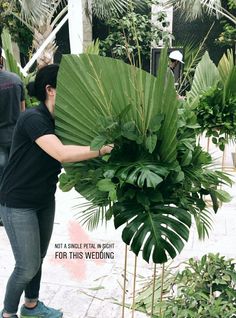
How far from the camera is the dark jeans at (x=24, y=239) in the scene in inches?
87.9

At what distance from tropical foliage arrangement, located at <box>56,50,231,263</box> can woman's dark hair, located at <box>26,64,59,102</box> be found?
38cm

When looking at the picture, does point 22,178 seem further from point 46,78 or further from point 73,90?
point 73,90

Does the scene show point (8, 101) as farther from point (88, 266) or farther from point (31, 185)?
point (31, 185)

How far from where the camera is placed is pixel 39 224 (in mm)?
2385

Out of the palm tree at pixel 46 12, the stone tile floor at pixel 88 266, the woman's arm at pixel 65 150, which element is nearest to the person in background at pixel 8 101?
the stone tile floor at pixel 88 266

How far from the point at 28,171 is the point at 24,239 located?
1.20 feet

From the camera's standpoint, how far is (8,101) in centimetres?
375

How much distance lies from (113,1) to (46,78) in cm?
802

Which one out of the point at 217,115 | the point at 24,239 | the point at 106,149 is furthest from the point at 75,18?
the point at 106,149

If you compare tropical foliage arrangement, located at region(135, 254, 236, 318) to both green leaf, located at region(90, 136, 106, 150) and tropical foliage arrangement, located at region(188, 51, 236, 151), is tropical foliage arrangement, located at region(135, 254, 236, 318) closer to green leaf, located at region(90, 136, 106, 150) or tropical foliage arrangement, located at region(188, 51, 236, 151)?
green leaf, located at region(90, 136, 106, 150)

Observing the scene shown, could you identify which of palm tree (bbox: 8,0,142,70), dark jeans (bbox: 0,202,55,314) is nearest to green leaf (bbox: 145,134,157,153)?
dark jeans (bbox: 0,202,55,314)

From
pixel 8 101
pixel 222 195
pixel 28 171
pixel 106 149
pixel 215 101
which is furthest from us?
pixel 8 101

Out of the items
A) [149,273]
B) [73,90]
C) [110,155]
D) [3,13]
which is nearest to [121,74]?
[73,90]

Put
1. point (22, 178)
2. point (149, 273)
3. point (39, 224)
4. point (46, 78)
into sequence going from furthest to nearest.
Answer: point (149, 273), point (39, 224), point (22, 178), point (46, 78)
